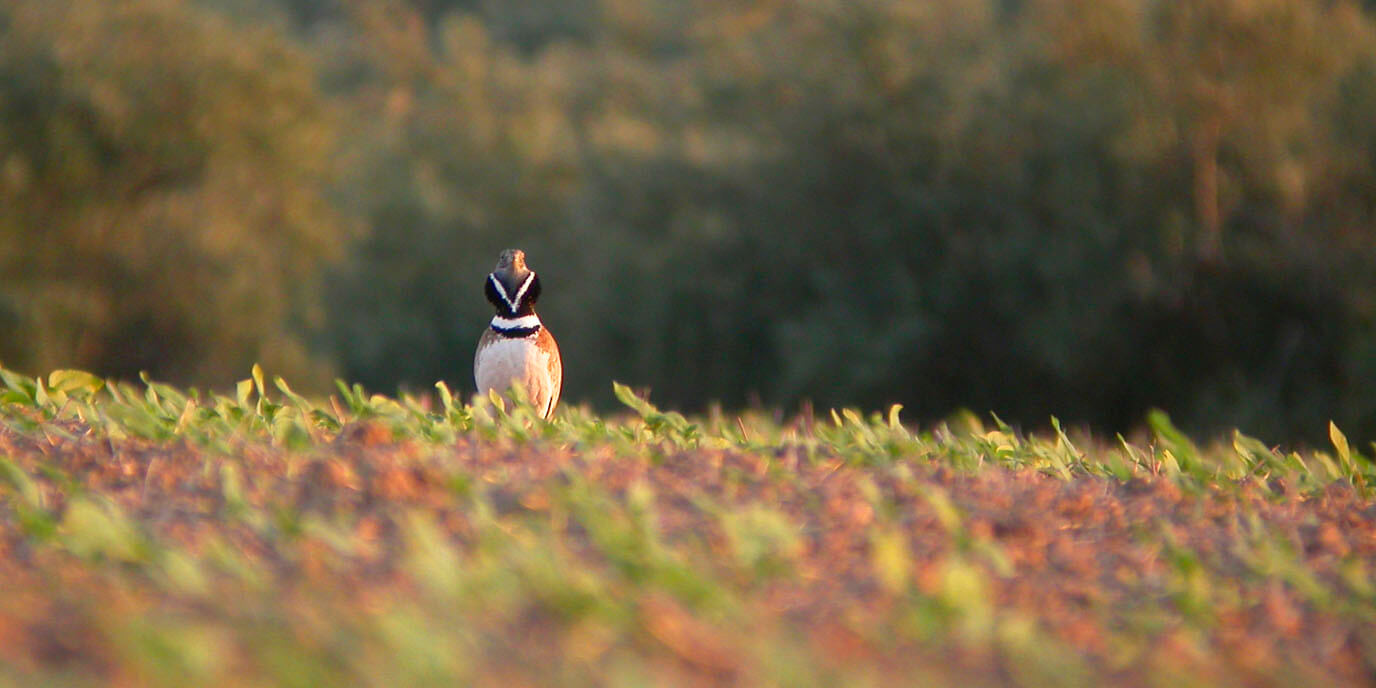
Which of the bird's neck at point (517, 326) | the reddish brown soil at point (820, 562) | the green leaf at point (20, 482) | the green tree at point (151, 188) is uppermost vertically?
the green tree at point (151, 188)

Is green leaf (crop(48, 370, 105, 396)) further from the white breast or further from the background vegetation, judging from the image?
the background vegetation

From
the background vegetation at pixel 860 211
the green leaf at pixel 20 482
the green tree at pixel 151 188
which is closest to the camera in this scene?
the green leaf at pixel 20 482

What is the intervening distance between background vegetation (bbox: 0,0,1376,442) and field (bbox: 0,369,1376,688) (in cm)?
1627

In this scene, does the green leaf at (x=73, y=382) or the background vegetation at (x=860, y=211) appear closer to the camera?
the green leaf at (x=73, y=382)

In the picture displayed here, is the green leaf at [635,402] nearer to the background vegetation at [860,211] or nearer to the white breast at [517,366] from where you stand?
the white breast at [517,366]

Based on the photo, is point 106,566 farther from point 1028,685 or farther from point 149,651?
point 1028,685

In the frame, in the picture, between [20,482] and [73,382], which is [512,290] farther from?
[20,482]

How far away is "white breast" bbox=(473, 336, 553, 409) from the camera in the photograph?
6.02 m

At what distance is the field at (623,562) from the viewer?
286 cm

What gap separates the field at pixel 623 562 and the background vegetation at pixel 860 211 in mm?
16265

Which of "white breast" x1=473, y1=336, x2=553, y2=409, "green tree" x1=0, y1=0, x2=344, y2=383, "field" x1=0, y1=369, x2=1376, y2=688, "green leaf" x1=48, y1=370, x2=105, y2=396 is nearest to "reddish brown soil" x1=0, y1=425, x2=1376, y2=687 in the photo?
"field" x1=0, y1=369, x2=1376, y2=688

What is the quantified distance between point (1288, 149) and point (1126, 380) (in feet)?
12.5

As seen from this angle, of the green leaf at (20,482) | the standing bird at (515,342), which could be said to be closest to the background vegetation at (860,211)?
the standing bird at (515,342)

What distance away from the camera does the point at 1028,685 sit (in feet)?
9.68
